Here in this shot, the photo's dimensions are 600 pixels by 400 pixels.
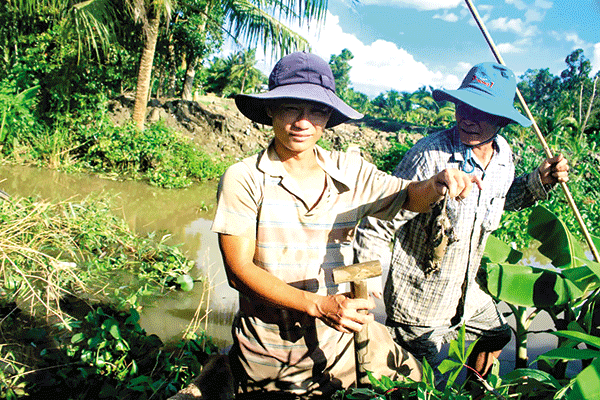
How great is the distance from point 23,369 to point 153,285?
1.73 metres

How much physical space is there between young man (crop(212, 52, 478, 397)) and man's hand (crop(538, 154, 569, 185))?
0.99 m

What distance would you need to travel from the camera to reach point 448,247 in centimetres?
219

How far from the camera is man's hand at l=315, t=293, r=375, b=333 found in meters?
1.35

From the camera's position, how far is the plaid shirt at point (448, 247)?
2.19m

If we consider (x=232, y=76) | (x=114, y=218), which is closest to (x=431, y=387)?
(x=114, y=218)

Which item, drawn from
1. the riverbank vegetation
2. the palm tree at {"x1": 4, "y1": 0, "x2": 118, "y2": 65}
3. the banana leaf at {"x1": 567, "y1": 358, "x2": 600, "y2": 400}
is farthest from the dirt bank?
the banana leaf at {"x1": 567, "y1": 358, "x2": 600, "y2": 400}

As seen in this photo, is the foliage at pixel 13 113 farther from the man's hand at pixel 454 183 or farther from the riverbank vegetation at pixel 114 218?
the man's hand at pixel 454 183

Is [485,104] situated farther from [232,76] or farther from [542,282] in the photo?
[232,76]

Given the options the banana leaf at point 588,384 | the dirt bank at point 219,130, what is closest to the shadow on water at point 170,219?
the banana leaf at point 588,384

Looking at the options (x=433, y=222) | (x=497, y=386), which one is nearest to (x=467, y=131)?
(x=433, y=222)

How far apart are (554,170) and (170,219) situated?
522 cm

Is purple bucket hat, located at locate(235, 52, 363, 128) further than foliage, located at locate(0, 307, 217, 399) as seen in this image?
No

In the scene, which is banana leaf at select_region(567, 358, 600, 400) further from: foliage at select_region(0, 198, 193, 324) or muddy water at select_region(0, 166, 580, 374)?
foliage at select_region(0, 198, 193, 324)

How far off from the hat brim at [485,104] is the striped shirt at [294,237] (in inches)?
24.7
